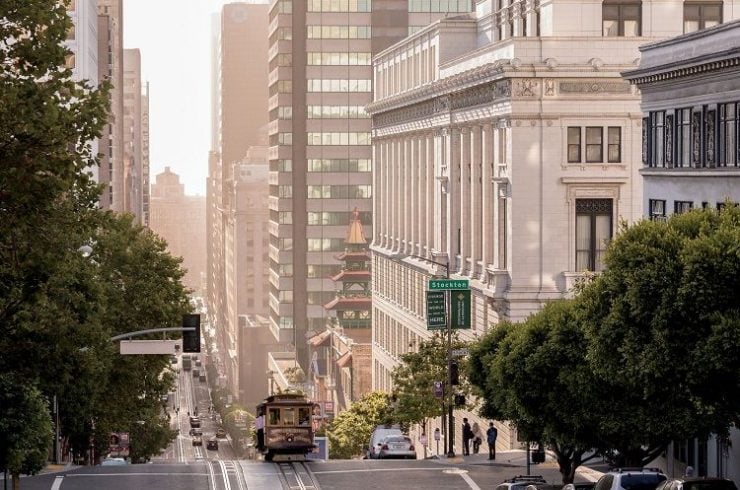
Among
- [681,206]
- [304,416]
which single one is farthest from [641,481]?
[304,416]

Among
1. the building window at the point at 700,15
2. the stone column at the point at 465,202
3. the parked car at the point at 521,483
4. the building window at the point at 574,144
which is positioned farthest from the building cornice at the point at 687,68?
the stone column at the point at 465,202

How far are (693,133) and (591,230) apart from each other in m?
28.9

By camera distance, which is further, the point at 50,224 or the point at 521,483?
the point at 521,483

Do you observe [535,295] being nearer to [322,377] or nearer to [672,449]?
[672,449]

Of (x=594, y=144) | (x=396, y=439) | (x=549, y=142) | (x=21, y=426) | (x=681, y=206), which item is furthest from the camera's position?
(x=549, y=142)

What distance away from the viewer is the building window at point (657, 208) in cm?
6962

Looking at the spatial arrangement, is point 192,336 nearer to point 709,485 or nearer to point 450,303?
point 450,303

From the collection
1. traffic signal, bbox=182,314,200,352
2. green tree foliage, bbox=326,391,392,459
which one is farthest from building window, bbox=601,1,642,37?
traffic signal, bbox=182,314,200,352

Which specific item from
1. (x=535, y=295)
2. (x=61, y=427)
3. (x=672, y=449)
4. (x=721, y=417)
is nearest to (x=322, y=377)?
(x=535, y=295)

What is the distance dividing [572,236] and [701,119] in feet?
101

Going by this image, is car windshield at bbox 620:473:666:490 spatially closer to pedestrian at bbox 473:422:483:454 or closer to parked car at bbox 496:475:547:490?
parked car at bbox 496:475:547:490

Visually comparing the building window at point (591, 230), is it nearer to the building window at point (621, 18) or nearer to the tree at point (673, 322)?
the building window at point (621, 18)

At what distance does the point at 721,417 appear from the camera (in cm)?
4559

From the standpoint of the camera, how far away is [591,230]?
310 feet
